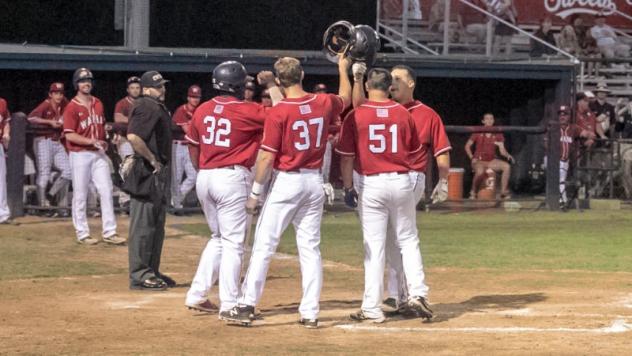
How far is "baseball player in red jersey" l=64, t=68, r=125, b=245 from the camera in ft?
47.6

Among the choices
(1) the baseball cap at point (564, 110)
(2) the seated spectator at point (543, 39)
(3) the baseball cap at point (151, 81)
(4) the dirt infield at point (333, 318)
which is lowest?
(4) the dirt infield at point (333, 318)

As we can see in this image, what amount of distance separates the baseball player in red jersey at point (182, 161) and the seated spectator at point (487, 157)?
4.57 metres

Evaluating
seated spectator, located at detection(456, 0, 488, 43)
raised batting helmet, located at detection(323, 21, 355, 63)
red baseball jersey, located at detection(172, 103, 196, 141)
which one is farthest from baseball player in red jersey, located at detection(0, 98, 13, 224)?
seated spectator, located at detection(456, 0, 488, 43)

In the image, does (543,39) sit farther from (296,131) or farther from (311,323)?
(311,323)

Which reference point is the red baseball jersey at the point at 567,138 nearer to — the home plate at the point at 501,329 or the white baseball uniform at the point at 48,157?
the white baseball uniform at the point at 48,157

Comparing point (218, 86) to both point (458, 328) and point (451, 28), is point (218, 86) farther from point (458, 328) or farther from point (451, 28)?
point (451, 28)

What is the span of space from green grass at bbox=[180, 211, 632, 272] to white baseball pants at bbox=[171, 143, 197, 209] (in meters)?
1.45

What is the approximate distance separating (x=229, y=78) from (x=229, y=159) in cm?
61

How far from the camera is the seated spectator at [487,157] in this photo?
20.5 meters

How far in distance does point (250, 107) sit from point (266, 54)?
12.5 meters

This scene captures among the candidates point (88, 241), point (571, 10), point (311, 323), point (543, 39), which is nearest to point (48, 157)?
point (88, 241)

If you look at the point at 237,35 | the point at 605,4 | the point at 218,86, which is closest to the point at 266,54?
the point at 237,35

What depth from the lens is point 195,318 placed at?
31.3 feet

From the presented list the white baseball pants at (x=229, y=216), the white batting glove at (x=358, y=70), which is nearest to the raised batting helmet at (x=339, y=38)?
the white batting glove at (x=358, y=70)
